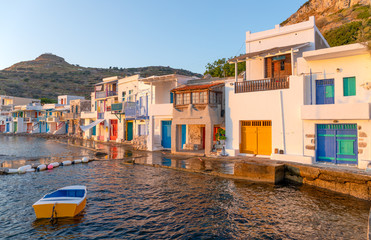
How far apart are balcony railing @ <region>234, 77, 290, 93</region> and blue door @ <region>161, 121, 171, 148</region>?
368 inches

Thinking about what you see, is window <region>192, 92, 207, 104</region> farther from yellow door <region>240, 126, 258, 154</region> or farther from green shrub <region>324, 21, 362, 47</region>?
green shrub <region>324, 21, 362, 47</region>

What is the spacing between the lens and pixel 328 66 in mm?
15680

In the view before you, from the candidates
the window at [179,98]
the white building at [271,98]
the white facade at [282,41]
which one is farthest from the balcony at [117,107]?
the white facade at [282,41]

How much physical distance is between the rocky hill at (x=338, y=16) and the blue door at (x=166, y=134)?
2440cm

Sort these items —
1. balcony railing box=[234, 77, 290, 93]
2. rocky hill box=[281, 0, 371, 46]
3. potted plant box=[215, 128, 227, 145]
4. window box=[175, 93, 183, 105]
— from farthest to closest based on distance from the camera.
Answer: rocky hill box=[281, 0, 371, 46]
window box=[175, 93, 183, 105]
potted plant box=[215, 128, 227, 145]
balcony railing box=[234, 77, 290, 93]

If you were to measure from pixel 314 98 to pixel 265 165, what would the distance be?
6443 millimetres

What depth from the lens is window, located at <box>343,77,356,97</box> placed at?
48.9 ft

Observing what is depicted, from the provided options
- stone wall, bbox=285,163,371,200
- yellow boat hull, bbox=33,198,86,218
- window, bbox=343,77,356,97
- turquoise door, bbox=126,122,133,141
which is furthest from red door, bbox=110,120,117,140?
window, bbox=343,77,356,97

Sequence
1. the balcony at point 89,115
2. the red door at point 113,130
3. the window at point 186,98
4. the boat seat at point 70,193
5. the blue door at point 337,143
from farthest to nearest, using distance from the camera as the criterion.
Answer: the balcony at point 89,115, the red door at point 113,130, the window at point 186,98, the blue door at point 337,143, the boat seat at point 70,193

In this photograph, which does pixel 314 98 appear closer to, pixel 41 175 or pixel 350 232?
pixel 350 232

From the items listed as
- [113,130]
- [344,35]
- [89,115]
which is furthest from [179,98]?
[344,35]

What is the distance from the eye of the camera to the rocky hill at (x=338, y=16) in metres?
40.0

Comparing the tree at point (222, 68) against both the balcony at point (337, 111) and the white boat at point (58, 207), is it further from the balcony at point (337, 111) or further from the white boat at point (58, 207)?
the white boat at point (58, 207)

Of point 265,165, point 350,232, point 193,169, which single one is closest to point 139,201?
point 193,169
